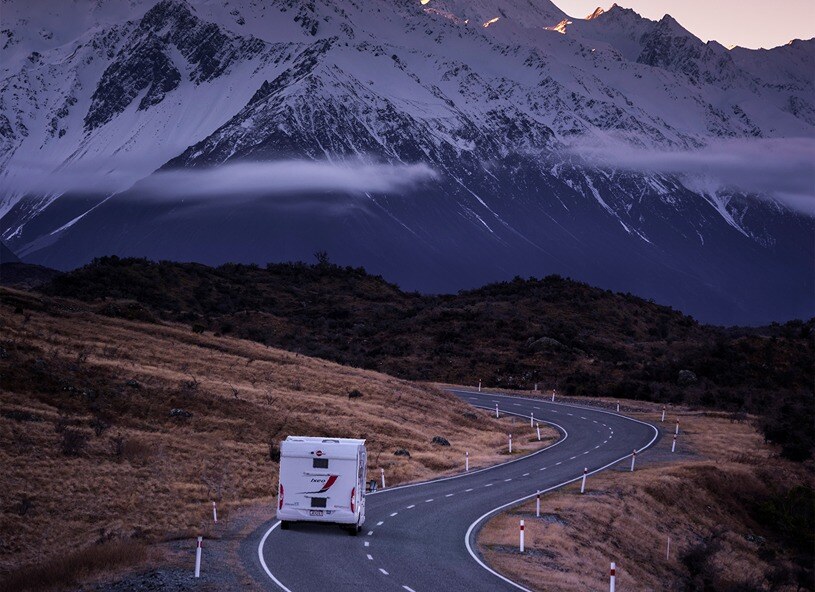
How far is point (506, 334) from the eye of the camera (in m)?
96.8

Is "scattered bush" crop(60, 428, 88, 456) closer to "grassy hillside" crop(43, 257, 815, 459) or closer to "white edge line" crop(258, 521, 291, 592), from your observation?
"white edge line" crop(258, 521, 291, 592)

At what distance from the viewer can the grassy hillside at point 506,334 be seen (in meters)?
78.1

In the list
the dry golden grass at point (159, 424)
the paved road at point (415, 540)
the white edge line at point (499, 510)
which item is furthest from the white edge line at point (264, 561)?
the white edge line at point (499, 510)

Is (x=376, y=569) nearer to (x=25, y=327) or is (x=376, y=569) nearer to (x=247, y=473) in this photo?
(x=247, y=473)

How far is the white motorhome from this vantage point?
29.7 metres

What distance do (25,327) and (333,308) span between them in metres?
61.3

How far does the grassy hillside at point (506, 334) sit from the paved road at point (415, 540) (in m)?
15.2

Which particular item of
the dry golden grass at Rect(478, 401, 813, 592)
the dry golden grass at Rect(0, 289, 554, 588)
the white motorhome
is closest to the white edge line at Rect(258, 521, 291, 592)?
the white motorhome

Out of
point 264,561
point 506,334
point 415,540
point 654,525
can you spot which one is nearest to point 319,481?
point 415,540

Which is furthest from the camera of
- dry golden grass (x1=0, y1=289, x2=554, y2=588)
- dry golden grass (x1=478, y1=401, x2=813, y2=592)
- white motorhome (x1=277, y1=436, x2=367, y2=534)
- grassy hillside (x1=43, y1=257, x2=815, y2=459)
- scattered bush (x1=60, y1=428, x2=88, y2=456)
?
grassy hillside (x1=43, y1=257, x2=815, y2=459)

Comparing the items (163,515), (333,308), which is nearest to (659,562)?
(163,515)

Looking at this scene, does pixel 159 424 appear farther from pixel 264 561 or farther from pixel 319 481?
pixel 264 561

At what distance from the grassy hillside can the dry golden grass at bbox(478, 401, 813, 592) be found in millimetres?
6230

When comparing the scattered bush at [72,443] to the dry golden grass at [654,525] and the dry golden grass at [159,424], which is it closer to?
the dry golden grass at [159,424]
